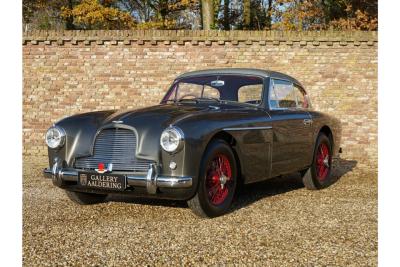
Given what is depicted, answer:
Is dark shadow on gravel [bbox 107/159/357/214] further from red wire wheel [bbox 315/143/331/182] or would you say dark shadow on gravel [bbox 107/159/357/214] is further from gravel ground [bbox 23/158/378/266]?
red wire wheel [bbox 315/143/331/182]

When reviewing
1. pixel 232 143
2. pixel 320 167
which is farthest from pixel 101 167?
pixel 320 167

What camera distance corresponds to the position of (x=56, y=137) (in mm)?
5137

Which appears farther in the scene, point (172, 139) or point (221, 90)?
point (221, 90)

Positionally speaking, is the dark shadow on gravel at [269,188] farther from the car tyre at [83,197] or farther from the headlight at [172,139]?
the car tyre at [83,197]

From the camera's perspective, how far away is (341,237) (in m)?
4.25

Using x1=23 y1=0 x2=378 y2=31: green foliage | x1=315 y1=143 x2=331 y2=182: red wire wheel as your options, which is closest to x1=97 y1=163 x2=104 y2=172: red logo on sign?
x1=315 y1=143 x2=331 y2=182: red wire wheel

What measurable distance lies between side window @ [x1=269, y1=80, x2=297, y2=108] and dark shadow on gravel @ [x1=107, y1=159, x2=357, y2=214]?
3.96 ft

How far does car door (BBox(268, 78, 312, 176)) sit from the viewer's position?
5.89 m

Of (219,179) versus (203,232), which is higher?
(219,179)

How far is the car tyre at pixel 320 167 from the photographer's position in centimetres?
682

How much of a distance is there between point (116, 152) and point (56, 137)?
823mm

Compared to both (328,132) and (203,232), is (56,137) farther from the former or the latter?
(328,132)

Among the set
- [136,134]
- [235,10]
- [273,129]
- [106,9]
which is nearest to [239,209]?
[273,129]

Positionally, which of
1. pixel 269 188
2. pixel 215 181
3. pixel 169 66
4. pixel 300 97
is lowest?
pixel 269 188
